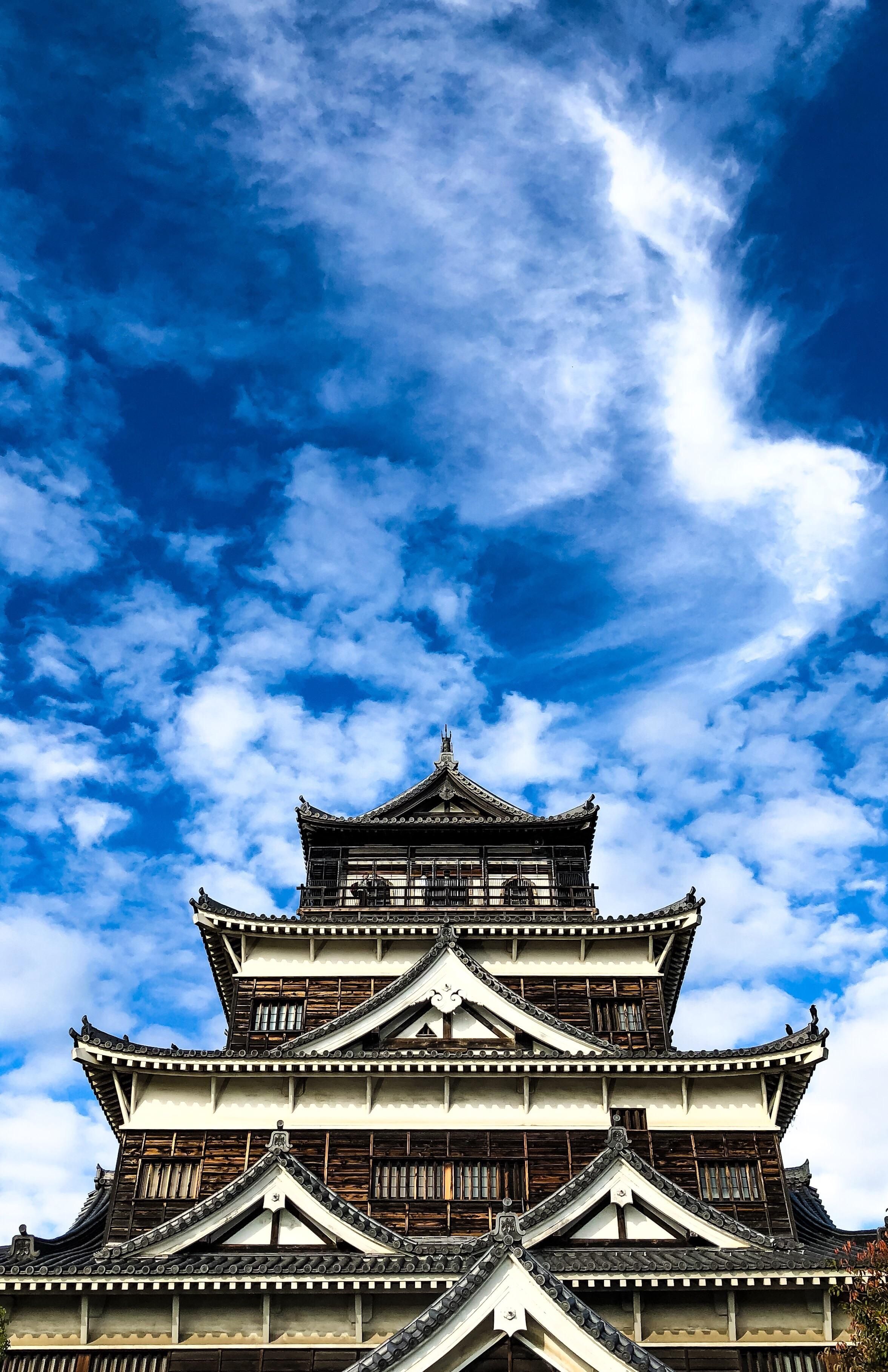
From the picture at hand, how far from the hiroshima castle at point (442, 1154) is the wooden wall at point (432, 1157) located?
53 millimetres

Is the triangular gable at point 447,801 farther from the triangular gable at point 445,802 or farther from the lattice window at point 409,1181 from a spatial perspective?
the lattice window at point 409,1181

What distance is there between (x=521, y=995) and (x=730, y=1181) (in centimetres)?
679

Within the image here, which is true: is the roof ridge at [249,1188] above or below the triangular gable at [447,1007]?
below

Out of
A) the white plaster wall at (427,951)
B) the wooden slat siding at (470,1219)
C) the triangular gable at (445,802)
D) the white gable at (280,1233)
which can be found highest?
the triangular gable at (445,802)

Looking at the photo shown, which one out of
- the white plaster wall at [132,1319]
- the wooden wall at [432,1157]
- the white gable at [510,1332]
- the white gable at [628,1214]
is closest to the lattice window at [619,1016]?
the wooden wall at [432,1157]

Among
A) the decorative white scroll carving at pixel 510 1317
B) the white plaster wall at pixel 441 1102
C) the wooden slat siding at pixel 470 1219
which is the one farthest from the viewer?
the white plaster wall at pixel 441 1102

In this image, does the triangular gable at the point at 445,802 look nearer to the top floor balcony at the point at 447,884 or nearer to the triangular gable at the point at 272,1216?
the top floor balcony at the point at 447,884

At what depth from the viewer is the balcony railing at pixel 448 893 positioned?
1206 inches

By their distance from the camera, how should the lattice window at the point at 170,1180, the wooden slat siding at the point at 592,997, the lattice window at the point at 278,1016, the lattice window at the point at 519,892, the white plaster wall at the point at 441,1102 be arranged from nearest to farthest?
the lattice window at the point at 170,1180 < the white plaster wall at the point at 441,1102 < the wooden slat siding at the point at 592,997 < the lattice window at the point at 278,1016 < the lattice window at the point at 519,892

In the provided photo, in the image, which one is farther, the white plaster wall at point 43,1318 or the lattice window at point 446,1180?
the lattice window at point 446,1180

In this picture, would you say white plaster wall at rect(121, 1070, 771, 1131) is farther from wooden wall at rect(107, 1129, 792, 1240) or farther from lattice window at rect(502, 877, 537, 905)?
lattice window at rect(502, 877, 537, 905)

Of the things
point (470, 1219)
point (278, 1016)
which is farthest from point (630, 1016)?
point (278, 1016)

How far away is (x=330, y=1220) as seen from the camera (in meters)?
20.4

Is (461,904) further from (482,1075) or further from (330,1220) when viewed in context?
(330,1220)
